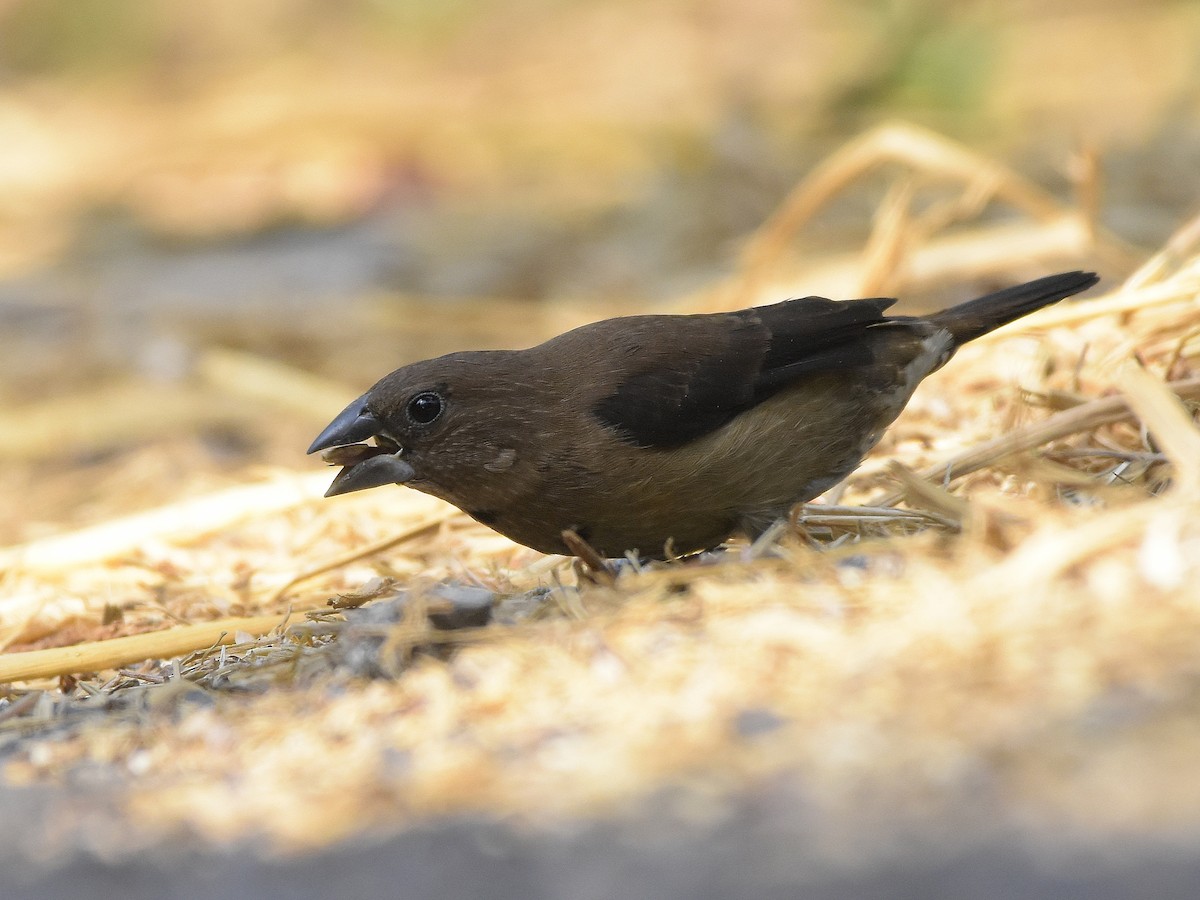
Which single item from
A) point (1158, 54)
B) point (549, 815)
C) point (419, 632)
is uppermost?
point (1158, 54)

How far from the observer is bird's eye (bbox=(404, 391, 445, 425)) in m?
3.90

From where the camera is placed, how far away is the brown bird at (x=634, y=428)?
3818 mm

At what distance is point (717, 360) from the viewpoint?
13.3 feet

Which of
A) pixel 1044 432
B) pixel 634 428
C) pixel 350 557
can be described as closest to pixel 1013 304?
pixel 1044 432

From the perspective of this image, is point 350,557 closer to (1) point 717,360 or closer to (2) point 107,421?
(1) point 717,360

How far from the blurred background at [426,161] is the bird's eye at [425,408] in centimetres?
247

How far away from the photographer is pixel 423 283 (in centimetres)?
931

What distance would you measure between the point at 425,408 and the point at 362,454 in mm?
216

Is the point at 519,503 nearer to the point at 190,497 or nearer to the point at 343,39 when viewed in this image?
the point at 190,497

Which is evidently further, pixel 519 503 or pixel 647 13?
pixel 647 13

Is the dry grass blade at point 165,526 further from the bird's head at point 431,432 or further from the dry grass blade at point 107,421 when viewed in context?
the dry grass blade at point 107,421

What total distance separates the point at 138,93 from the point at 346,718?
41.0 feet

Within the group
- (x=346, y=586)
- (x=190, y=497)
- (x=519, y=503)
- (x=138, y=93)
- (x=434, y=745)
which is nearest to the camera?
(x=434, y=745)

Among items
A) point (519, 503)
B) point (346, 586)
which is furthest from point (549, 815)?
point (346, 586)
